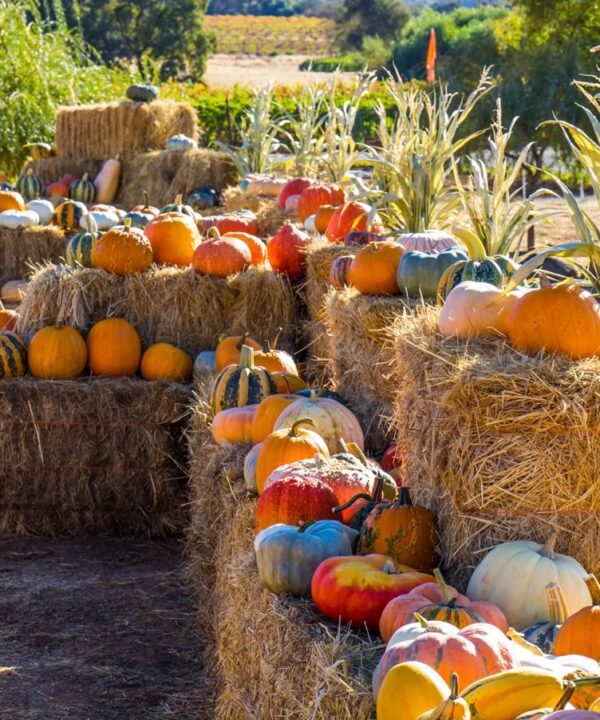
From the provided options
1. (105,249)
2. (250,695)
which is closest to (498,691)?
(250,695)

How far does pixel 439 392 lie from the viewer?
9.57 ft

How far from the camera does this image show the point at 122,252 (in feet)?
20.8

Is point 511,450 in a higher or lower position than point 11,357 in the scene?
higher

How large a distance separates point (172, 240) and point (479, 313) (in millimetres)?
3753

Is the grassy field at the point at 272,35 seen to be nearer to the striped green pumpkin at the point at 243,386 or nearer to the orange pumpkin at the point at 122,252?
the orange pumpkin at the point at 122,252

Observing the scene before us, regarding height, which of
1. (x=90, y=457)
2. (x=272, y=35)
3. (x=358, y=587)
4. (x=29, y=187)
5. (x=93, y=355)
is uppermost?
(x=358, y=587)

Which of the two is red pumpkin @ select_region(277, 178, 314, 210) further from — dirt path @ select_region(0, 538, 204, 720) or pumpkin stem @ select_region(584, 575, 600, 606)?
pumpkin stem @ select_region(584, 575, 600, 606)

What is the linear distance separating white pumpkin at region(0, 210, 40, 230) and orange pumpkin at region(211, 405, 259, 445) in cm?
587

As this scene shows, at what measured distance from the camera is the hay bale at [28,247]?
9836mm

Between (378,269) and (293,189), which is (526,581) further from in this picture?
(293,189)

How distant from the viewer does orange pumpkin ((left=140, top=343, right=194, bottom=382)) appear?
6.07 meters

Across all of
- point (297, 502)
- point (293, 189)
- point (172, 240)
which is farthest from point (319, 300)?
point (297, 502)

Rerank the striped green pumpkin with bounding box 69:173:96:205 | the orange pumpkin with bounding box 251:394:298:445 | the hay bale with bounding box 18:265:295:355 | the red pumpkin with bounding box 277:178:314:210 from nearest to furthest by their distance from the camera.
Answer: the orange pumpkin with bounding box 251:394:298:445 → the hay bale with bounding box 18:265:295:355 → the red pumpkin with bounding box 277:178:314:210 → the striped green pumpkin with bounding box 69:173:96:205

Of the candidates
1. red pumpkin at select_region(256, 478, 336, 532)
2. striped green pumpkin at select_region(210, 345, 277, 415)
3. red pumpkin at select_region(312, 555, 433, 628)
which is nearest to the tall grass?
striped green pumpkin at select_region(210, 345, 277, 415)
